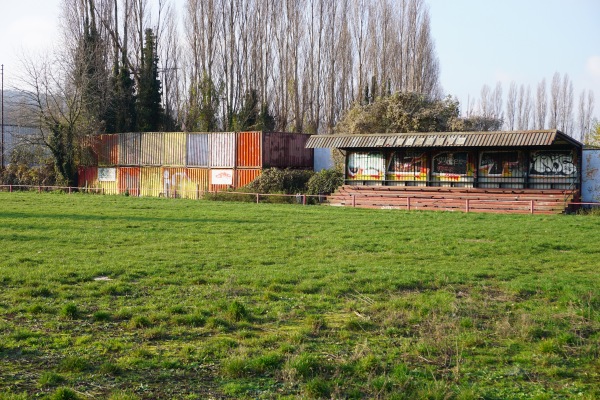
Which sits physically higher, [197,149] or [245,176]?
[197,149]

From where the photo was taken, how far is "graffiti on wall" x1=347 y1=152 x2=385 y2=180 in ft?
125

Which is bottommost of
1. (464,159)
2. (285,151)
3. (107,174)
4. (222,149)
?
(107,174)

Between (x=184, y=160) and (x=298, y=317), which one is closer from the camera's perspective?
(x=298, y=317)

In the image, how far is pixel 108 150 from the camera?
5172cm

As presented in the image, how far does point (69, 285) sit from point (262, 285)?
3.20 m

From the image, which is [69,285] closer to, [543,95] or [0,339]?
[0,339]

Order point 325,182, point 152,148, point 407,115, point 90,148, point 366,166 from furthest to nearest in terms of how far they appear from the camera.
Answer: point 90,148
point 152,148
point 407,115
point 325,182
point 366,166

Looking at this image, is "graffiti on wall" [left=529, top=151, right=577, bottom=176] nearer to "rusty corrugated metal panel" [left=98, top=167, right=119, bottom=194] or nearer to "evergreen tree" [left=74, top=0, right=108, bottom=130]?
"rusty corrugated metal panel" [left=98, top=167, right=119, bottom=194]

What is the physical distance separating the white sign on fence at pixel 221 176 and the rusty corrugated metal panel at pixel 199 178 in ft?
1.59

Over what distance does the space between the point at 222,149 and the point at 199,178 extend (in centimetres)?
267

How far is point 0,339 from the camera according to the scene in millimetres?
7918

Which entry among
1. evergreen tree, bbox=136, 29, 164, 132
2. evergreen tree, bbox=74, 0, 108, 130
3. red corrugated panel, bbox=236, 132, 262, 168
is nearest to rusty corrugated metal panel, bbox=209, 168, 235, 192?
red corrugated panel, bbox=236, 132, 262, 168

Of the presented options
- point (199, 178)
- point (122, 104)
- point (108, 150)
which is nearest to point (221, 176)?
point (199, 178)

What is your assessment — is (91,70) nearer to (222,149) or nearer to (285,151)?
(222,149)
